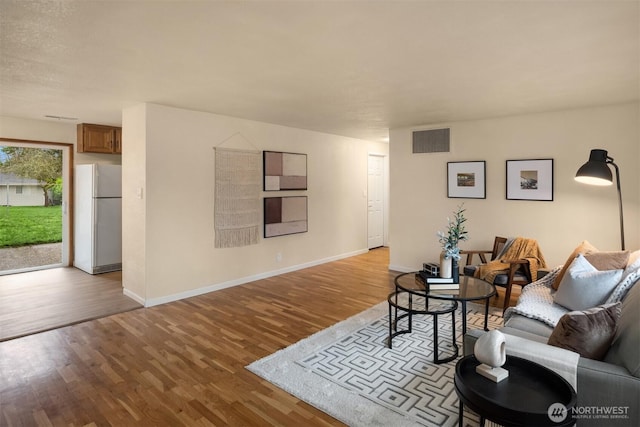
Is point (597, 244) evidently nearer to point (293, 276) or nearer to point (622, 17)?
point (622, 17)

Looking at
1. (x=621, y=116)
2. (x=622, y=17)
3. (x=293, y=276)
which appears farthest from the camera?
(x=293, y=276)

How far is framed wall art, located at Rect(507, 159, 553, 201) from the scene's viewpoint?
179 inches

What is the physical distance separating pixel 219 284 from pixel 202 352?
1924mm

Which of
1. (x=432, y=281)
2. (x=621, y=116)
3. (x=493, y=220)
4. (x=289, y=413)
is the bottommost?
(x=289, y=413)

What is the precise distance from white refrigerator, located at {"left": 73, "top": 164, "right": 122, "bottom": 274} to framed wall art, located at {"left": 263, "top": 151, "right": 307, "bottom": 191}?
8.44ft

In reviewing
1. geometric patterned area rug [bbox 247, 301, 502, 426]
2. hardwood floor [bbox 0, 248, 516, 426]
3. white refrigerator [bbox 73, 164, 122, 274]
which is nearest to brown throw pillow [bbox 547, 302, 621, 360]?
geometric patterned area rug [bbox 247, 301, 502, 426]

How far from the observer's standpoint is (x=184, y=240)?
4602 mm

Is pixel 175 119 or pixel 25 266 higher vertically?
pixel 175 119

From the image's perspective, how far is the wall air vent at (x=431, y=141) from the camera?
17.5 feet

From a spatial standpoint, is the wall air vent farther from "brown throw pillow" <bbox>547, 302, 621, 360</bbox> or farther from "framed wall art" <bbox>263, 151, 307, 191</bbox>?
"brown throw pillow" <bbox>547, 302, 621, 360</bbox>

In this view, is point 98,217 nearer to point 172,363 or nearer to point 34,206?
point 34,206

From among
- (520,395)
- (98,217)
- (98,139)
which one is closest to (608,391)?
(520,395)

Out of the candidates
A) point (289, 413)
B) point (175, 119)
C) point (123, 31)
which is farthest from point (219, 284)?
point (123, 31)

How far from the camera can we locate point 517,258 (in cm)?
429
